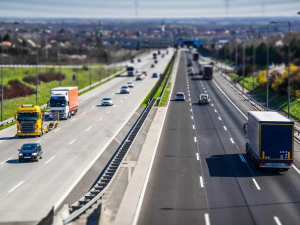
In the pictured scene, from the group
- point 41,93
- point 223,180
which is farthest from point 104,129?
point 41,93

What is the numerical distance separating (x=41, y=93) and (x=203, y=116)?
1612 inches

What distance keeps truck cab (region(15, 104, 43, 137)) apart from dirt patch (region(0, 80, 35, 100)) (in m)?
33.9

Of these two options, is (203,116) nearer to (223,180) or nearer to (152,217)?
(223,180)

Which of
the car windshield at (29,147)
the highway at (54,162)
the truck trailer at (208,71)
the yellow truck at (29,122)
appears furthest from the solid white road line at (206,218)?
the truck trailer at (208,71)

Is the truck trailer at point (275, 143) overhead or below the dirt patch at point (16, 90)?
overhead

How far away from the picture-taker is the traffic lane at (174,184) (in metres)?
22.6

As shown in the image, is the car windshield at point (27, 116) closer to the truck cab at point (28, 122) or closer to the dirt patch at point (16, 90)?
the truck cab at point (28, 122)

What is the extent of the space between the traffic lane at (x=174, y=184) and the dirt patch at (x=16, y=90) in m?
42.6

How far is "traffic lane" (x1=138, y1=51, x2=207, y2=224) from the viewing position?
2258cm

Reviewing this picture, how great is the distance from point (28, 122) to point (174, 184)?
72.5ft

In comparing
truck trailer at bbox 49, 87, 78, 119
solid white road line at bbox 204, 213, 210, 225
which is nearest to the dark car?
solid white road line at bbox 204, 213, 210, 225

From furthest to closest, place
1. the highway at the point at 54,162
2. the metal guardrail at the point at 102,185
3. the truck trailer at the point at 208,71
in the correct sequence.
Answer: the truck trailer at the point at 208,71 < the highway at the point at 54,162 < the metal guardrail at the point at 102,185

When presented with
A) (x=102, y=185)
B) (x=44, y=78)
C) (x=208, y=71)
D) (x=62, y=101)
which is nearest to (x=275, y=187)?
(x=102, y=185)

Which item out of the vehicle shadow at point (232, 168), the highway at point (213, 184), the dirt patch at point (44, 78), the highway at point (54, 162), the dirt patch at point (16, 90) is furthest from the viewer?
the dirt patch at point (44, 78)
